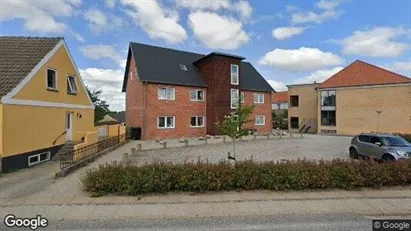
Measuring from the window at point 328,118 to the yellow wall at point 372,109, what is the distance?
739mm

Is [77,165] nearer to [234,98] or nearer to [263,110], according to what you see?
[234,98]

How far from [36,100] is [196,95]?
56.2 ft

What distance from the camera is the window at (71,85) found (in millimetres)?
16406

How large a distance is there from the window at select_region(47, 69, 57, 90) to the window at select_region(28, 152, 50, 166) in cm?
353

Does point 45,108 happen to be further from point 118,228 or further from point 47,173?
point 118,228

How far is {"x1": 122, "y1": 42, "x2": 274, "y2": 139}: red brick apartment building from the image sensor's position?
2517 centimetres

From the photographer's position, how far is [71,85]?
17.0 m

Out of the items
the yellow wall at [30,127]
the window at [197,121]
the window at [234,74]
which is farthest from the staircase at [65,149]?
the window at [234,74]

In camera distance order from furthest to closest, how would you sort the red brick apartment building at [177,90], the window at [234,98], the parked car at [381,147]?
the window at [234,98]
the red brick apartment building at [177,90]
the parked car at [381,147]

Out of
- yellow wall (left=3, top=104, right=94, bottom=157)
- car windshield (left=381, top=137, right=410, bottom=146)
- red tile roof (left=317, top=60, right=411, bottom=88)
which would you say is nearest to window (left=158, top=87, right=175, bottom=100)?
yellow wall (left=3, top=104, right=94, bottom=157)

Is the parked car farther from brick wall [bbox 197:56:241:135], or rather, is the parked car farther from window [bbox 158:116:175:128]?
window [bbox 158:116:175:128]

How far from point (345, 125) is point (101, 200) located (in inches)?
1363

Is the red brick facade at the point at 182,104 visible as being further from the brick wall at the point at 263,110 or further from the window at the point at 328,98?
the window at the point at 328,98

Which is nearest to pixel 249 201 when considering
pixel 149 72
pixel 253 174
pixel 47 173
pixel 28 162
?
pixel 253 174
